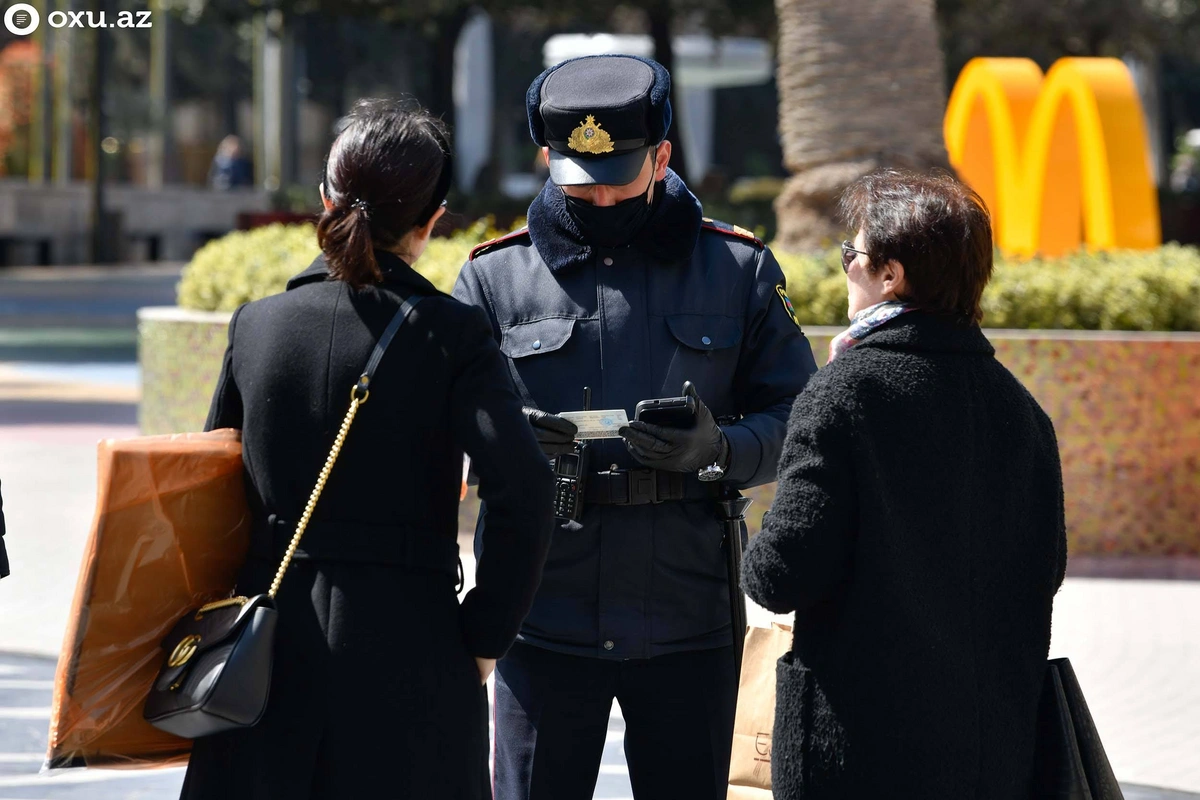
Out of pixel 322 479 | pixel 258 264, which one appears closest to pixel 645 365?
pixel 322 479

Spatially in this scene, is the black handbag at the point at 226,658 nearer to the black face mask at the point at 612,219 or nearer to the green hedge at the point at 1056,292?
the black face mask at the point at 612,219

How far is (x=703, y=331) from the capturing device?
3.24 meters

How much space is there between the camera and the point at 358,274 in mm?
2627

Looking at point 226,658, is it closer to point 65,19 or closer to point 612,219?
point 612,219

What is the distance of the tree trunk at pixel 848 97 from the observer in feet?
30.6

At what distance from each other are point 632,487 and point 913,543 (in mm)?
685

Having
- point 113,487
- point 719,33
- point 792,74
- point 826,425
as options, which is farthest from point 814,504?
point 719,33

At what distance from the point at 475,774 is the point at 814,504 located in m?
0.71

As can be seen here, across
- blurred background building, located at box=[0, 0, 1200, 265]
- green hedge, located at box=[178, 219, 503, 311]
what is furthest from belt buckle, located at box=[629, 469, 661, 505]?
blurred background building, located at box=[0, 0, 1200, 265]

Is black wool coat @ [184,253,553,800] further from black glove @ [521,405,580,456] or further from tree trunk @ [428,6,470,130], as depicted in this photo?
tree trunk @ [428,6,470,130]

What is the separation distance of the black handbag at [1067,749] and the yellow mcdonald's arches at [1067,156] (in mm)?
8513

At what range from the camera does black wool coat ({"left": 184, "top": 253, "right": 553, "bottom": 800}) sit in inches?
102

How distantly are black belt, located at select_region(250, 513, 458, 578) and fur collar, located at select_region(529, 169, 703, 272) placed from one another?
32.8 inches

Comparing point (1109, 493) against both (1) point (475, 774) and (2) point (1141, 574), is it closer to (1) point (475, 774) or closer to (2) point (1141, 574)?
(2) point (1141, 574)
